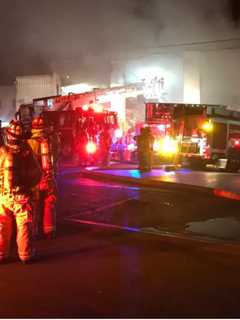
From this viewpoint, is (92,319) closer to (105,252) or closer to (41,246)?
(105,252)

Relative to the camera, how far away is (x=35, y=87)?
34.5 m

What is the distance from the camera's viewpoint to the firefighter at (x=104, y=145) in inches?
720

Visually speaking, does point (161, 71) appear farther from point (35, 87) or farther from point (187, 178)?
point (187, 178)

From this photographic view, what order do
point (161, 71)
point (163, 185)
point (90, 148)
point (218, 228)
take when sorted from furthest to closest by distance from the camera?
point (161, 71) < point (90, 148) < point (163, 185) < point (218, 228)

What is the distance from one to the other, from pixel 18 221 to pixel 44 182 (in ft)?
4.51

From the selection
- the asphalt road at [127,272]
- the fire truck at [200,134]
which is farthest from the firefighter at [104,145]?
the asphalt road at [127,272]

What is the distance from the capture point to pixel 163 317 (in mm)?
3719

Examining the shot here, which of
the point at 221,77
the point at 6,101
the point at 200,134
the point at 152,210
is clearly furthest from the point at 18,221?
the point at 6,101

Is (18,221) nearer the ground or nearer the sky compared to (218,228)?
nearer the sky

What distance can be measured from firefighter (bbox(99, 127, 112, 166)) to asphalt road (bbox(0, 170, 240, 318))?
10074 mm

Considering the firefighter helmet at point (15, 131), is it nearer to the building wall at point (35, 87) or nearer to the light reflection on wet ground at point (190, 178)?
the light reflection on wet ground at point (190, 178)

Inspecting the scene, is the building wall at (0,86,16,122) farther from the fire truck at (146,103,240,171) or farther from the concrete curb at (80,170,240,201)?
the concrete curb at (80,170,240,201)

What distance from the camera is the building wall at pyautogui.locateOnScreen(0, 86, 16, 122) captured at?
37.7 meters

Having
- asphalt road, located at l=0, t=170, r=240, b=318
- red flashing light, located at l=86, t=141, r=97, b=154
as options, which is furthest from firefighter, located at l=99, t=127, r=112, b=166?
asphalt road, located at l=0, t=170, r=240, b=318
